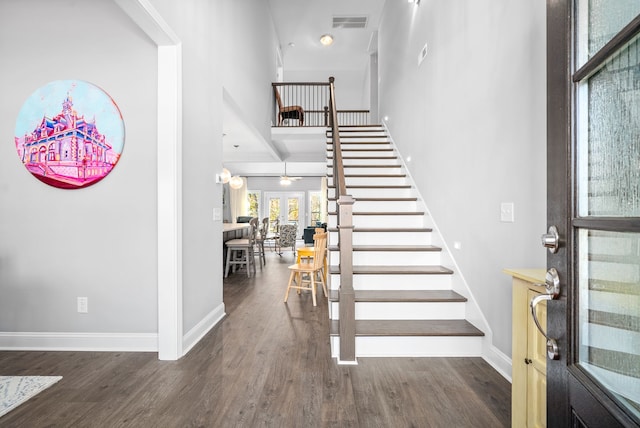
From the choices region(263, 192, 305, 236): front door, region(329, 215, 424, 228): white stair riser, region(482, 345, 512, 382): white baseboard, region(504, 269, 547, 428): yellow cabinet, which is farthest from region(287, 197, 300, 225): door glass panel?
region(504, 269, 547, 428): yellow cabinet

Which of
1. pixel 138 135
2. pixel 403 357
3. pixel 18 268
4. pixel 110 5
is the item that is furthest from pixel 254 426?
pixel 110 5

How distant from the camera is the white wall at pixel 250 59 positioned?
12.4 feet

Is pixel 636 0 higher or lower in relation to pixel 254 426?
higher

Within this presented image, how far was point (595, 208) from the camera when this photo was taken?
74cm

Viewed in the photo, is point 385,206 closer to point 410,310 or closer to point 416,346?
point 410,310

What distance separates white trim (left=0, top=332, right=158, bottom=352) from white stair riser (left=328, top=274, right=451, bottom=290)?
5.26 feet

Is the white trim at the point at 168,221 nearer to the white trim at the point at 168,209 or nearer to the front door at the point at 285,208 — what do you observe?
the white trim at the point at 168,209

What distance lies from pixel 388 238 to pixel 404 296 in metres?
0.90

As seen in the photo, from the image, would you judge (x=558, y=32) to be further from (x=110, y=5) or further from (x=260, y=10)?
(x=260, y=10)

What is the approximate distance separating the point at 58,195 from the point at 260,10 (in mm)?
4682

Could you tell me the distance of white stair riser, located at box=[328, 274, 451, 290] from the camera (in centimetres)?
297

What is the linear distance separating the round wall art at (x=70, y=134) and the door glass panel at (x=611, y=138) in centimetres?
285

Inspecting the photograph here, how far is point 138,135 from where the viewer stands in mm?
2570

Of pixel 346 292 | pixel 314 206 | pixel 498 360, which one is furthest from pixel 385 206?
pixel 314 206
